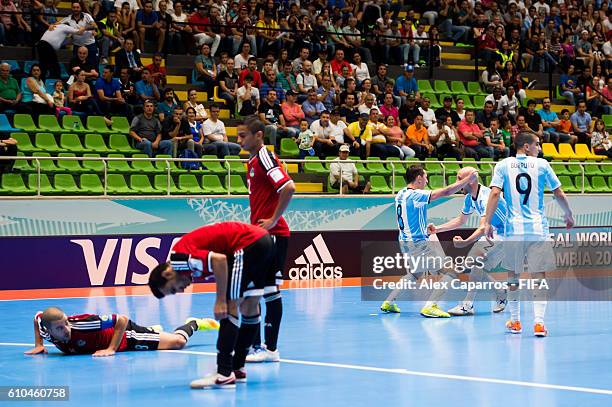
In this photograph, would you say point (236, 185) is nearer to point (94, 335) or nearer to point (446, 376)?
point (94, 335)

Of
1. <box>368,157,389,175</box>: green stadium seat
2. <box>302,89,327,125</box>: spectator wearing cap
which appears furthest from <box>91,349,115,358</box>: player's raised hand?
<box>302,89,327,125</box>: spectator wearing cap

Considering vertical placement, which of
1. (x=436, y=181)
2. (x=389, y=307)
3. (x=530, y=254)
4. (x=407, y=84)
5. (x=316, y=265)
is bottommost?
(x=316, y=265)

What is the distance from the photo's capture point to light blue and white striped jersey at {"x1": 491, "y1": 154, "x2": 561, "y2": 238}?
→ 1220 cm

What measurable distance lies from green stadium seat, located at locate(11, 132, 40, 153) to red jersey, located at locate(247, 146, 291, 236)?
1063 cm

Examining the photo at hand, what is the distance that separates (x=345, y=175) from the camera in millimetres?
22000

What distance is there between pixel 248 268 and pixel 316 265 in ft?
42.0

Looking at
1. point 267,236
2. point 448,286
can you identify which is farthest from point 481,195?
point 267,236

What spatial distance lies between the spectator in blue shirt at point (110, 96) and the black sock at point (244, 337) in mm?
13347

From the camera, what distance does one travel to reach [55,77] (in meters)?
21.9

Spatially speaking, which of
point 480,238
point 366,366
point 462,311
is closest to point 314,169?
point 480,238

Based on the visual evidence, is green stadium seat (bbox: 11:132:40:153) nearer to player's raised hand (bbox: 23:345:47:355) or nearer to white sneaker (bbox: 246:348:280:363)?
player's raised hand (bbox: 23:345:47:355)

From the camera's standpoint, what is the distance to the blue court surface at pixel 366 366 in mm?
8203

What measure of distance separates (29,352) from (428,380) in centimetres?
422

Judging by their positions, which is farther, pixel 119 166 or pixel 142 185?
pixel 142 185
